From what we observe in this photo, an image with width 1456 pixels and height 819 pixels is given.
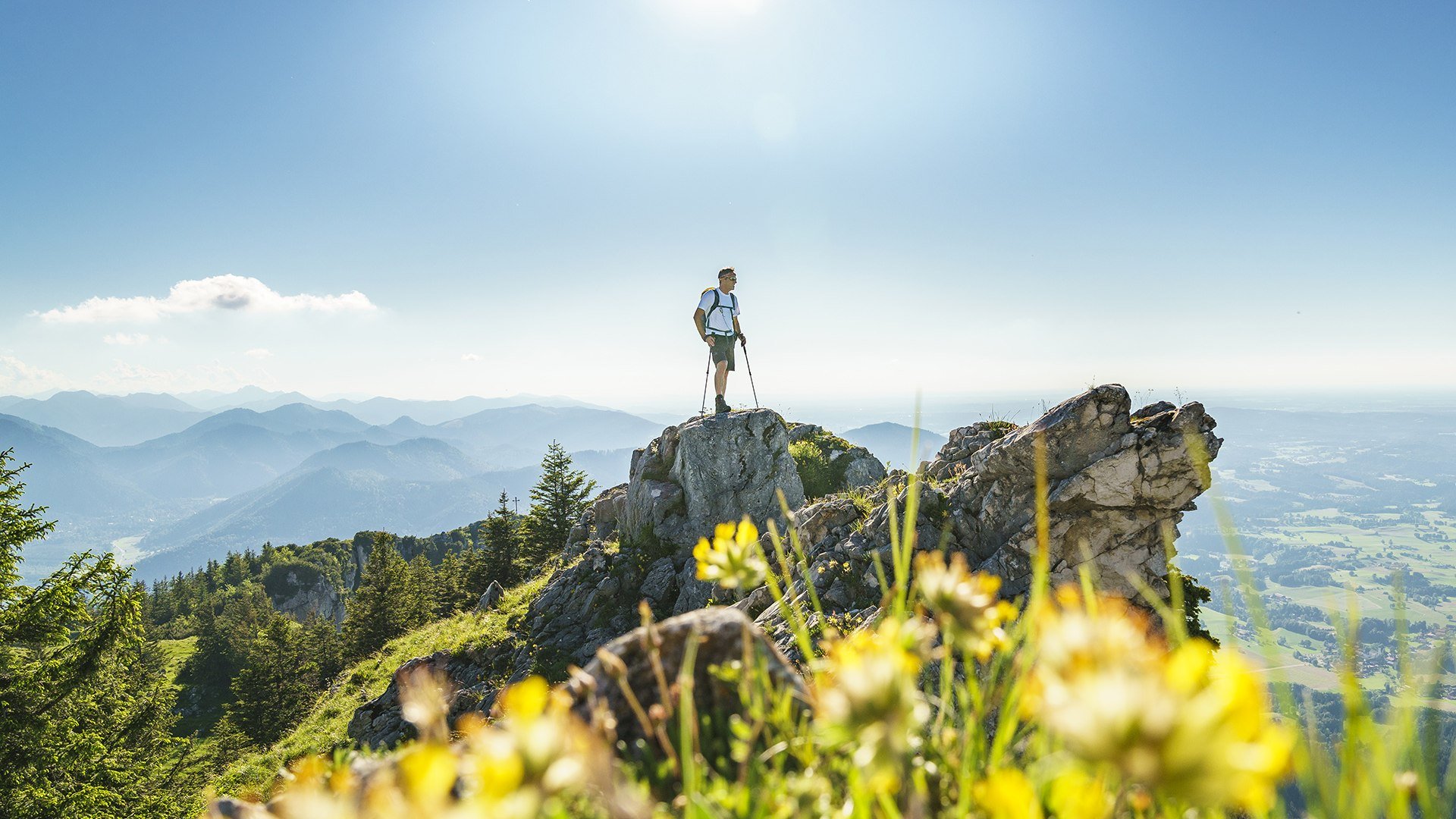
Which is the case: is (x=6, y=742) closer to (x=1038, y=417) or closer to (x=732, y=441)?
(x=732, y=441)

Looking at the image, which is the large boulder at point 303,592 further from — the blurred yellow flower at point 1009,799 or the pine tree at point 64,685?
the blurred yellow flower at point 1009,799

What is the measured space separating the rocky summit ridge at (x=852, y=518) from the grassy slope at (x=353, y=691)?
109 centimetres

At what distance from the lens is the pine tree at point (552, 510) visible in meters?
30.2

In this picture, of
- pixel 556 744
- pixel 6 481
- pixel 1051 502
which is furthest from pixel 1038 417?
pixel 6 481

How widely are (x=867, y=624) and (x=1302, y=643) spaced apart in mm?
138317

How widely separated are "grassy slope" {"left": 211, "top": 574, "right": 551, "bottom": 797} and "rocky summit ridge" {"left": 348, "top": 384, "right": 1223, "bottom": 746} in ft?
3.57

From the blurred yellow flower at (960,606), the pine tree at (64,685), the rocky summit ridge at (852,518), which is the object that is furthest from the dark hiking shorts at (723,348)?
the pine tree at (64,685)

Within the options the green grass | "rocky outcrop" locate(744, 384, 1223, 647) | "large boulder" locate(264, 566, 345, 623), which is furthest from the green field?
"large boulder" locate(264, 566, 345, 623)

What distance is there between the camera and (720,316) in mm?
14227

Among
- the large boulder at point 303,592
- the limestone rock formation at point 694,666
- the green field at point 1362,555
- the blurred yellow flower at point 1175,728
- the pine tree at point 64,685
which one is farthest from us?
the green field at point 1362,555

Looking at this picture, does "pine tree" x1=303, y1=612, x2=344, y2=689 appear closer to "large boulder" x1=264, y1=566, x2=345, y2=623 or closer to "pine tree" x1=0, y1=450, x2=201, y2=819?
"pine tree" x1=0, y1=450, x2=201, y2=819

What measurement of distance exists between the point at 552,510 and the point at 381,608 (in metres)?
11.8

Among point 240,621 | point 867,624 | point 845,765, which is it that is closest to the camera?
point 845,765

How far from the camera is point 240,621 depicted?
65.5 metres
